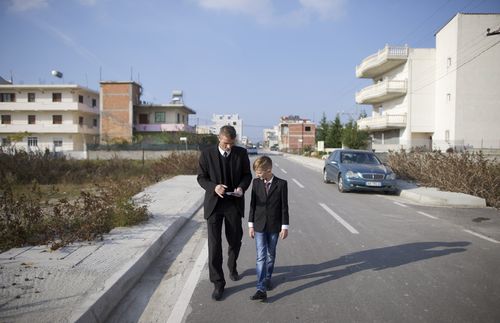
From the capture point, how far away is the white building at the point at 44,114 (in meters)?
50.8

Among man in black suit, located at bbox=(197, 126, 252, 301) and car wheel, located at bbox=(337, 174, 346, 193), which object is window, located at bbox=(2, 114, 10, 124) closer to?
car wheel, located at bbox=(337, 174, 346, 193)

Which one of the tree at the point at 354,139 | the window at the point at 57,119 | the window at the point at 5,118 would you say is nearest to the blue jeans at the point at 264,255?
the tree at the point at 354,139

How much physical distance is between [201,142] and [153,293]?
39.6 meters

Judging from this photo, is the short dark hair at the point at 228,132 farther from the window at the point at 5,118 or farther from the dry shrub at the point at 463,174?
the window at the point at 5,118

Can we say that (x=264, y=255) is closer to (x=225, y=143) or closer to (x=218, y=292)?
(x=218, y=292)

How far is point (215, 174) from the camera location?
4.22 metres


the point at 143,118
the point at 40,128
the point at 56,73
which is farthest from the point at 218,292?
the point at 56,73

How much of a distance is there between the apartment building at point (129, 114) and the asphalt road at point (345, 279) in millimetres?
47285

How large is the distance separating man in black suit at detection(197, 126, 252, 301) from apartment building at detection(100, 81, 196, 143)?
48.5m

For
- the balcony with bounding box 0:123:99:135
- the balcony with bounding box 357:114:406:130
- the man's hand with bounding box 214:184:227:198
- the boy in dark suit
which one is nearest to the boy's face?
the boy in dark suit

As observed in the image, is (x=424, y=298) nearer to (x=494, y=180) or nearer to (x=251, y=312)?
(x=251, y=312)

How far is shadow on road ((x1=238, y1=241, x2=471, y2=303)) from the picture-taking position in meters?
4.58

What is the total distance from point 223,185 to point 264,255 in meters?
0.94

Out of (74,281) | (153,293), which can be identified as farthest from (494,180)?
(74,281)
